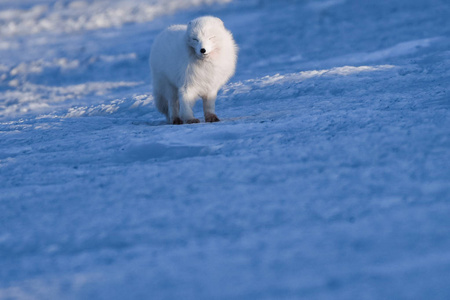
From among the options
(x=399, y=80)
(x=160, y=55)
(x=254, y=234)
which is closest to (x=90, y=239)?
(x=254, y=234)

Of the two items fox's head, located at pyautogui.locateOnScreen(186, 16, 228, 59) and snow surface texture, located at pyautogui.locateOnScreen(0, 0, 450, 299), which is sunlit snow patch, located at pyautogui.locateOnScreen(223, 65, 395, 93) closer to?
snow surface texture, located at pyautogui.locateOnScreen(0, 0, 450, 299)

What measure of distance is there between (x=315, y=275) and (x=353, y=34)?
9.01m

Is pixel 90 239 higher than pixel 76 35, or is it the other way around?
pixel 76 35

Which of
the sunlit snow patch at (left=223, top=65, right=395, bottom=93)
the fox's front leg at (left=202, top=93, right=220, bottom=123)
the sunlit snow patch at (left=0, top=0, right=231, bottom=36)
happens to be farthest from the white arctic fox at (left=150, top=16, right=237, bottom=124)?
the sunlit snow patch at (left=0, top=0, right=231, bottom=36)

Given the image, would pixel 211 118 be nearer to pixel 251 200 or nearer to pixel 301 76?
pixel 301 76

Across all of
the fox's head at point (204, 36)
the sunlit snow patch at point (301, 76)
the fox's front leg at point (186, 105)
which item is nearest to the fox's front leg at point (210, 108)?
the fox's front leg at point (186, 105)

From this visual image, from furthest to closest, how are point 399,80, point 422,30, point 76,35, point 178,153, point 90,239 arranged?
point 76,35 → point 422,30 → point 399,80 → point 178,153 → point 90,239

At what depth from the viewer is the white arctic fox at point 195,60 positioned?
14.4 feet

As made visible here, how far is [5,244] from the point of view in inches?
92.3

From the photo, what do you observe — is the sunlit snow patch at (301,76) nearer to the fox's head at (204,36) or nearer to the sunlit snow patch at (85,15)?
the fox's head at (204,36)

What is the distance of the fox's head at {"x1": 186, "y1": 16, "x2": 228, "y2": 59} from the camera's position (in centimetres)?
432

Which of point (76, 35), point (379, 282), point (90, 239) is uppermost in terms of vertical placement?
point (76, 35)

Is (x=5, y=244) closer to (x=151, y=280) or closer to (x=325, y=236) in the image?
(x=151, y=280)

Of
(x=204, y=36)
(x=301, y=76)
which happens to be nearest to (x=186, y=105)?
(x=204, y=36)
